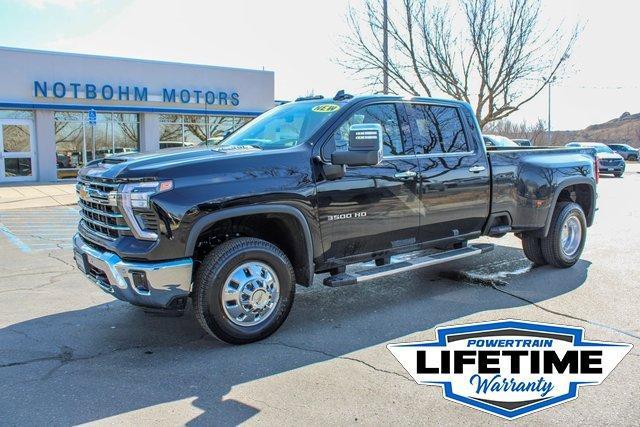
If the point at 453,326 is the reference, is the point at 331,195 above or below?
above

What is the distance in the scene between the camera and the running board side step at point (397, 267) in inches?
194

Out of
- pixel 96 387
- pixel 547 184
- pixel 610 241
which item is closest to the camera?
pixel 96 387

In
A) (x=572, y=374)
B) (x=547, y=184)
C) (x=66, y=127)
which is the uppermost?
(x=66, y=127)

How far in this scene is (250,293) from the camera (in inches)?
175

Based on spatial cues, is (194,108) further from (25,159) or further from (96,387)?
(96,387)

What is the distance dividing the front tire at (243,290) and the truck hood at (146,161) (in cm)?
73

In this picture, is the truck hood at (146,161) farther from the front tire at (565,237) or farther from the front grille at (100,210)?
the front tire at (565,237)

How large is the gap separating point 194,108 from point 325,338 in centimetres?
2158

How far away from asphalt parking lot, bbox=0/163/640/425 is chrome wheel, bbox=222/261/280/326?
0.83ft

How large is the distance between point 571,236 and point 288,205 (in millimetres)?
4459

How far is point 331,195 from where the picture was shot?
4836mm

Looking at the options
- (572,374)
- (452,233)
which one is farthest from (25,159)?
(572,374)

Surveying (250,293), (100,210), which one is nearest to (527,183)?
(250,293)

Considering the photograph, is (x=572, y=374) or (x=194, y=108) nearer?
(x=572, y=374)
